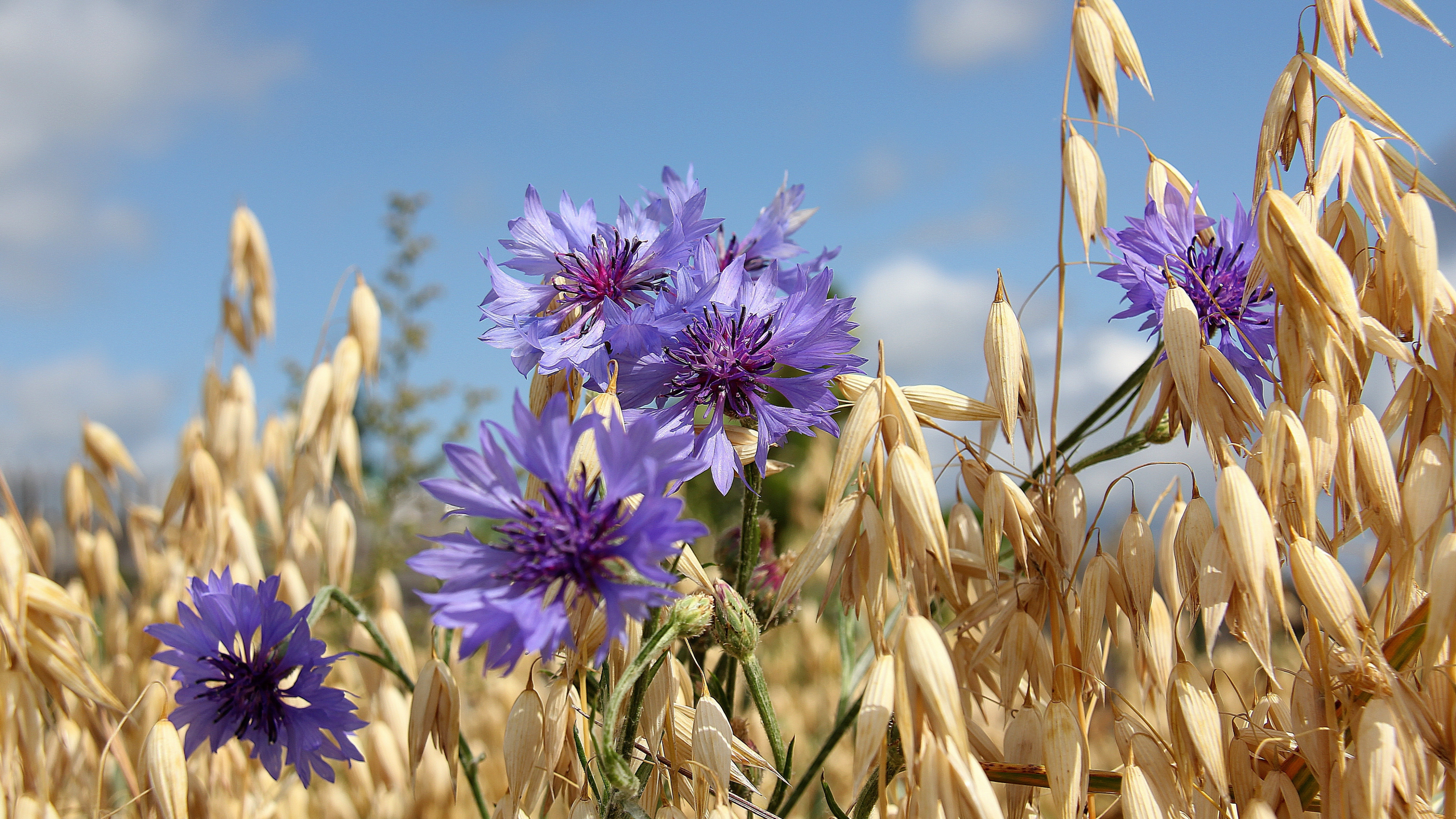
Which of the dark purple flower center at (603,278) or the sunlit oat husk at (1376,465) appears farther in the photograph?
the dark purple flower center at (603,278)

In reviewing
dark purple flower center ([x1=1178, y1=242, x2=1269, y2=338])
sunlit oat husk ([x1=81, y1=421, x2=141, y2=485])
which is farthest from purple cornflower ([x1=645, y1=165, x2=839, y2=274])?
sunlit oat husk ([x1=81, y1=421, x2=141, y2=485])

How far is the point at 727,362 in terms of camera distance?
65cm

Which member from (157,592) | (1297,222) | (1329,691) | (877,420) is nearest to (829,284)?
(877,420)

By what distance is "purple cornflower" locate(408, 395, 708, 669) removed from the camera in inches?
17.1

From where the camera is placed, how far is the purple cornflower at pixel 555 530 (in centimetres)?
43

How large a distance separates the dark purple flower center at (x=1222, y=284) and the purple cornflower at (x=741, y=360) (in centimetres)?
30

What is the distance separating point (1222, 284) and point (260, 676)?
835 millimetres

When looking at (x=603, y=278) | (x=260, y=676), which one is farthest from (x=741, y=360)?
(x=260, y=676)

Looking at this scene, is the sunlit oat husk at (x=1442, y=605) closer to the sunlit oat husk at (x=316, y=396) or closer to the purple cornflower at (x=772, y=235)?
the purple cornflower at (x=772, y=235)

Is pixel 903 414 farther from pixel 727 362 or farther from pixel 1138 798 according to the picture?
pixel 1138 798

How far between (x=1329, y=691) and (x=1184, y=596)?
10cm

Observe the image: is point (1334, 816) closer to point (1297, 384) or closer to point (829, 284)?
point (1297, 384)

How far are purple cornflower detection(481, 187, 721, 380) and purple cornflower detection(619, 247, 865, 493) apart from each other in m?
0.04

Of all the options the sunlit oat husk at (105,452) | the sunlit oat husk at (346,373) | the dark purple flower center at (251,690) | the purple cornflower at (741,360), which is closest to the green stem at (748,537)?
the purple cornflower at (741,360)
